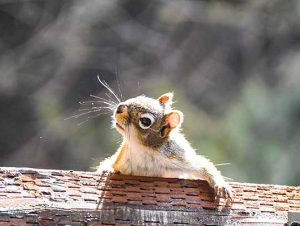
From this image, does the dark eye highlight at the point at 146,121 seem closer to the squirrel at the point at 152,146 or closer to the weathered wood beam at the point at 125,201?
the squirrel at the point at 152,146

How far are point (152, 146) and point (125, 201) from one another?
955 millimetres

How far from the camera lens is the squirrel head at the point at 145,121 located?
14.4 feet

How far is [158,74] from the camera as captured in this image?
8.83 metres

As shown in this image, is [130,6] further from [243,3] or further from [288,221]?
[288,221]

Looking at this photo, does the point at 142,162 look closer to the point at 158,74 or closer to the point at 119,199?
the point at 119,199

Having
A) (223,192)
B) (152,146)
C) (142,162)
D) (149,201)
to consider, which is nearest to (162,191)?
(149,201)

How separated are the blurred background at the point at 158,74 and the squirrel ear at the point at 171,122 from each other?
309 cm

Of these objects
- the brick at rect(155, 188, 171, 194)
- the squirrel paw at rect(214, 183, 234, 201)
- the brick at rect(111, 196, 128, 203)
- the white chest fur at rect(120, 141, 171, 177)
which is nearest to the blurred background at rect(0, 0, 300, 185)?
the white chest fur at rect(120, 141, 171, 177)

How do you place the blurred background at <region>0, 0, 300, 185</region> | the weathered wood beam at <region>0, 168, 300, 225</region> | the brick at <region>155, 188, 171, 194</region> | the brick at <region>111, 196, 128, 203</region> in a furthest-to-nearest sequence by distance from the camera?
the blurred background at <region>0, 0, 300, 185</region>, the brick at <region>155, 188, 171, 194</region>, the brick at <region>111, 196, 128, 203</region>, the weathered wood beam at <region>0, 168, 300, 225</region>

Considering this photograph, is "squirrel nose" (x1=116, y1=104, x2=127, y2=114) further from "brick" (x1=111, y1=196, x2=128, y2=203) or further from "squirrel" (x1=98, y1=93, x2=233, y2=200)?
"brick" (x1=111, y1=196, x2=128, y2=203)

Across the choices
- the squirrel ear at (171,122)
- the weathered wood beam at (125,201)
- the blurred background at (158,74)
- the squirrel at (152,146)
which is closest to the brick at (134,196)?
the weathered wood beam at (125,201)

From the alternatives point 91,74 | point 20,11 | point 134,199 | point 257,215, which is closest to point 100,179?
point 134,199

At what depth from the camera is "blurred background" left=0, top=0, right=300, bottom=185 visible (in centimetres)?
805

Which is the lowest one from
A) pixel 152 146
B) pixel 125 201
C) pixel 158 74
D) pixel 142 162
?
pixel 125 201
